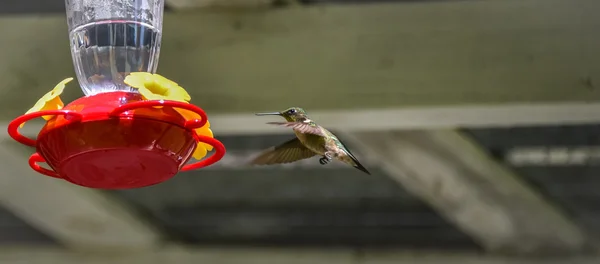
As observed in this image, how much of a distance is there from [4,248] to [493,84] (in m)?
2.46

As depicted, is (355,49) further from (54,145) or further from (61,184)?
(61,184)

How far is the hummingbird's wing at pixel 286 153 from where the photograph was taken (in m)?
1.86

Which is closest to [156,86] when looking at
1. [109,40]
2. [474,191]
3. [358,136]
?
[109,40]

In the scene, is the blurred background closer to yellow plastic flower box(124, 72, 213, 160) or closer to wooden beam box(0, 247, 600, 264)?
wooden beam box(0, 247, 600, 264)

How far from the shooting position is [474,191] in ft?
8.79

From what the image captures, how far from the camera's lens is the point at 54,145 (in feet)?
4.46

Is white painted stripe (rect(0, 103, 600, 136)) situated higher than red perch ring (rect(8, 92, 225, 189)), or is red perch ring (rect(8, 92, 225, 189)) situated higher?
white painted stripe (rect(0, 103, 600, 136))

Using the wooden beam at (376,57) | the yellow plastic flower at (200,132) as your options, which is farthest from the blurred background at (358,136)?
the yellow plastic flower at (200,132)

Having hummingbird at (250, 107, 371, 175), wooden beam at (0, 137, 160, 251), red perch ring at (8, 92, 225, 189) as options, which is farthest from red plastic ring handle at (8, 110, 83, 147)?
wooden beam at (0, 137, 160, 251)

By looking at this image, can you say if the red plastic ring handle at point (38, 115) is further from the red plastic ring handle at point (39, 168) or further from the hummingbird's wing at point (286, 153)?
the hummingbird's wing at point (286, 153)

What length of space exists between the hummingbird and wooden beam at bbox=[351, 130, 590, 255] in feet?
1.56

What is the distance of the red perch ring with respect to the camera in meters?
1.32

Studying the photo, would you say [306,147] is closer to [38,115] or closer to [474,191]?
[38,115]

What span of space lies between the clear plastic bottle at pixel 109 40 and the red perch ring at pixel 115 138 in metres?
0.37
